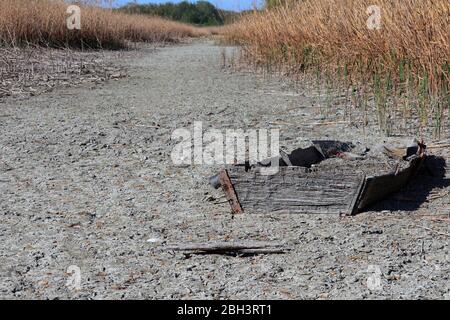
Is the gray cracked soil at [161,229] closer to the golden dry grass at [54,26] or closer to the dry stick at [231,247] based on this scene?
the dry stick at [231,247]

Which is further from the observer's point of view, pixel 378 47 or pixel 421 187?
pixel 378 47

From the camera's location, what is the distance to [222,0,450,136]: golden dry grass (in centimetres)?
409

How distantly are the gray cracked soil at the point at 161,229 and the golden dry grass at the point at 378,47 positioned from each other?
0.51 metres

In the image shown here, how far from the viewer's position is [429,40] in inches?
164

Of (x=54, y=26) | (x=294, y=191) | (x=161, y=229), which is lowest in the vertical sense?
(x=161, y=229)

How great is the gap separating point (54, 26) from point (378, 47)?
21.8 ft

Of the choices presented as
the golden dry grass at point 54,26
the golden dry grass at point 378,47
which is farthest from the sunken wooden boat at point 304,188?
the golden dry grass at point 54,26

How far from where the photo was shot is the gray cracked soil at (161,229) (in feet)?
6.55

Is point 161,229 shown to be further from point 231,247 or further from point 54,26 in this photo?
point 54,26

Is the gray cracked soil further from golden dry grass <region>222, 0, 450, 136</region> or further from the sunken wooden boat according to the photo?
golden dry grass <region>222, 0, 450, 136</region>

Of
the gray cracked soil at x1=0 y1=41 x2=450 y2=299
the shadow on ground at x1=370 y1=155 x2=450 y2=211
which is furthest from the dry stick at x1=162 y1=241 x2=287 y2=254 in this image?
the shadow on ground at x1=370 y1=155 x2=450 y2=211

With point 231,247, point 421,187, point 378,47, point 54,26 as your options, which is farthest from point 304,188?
point 54,26

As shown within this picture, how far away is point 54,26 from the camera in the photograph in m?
10.2
